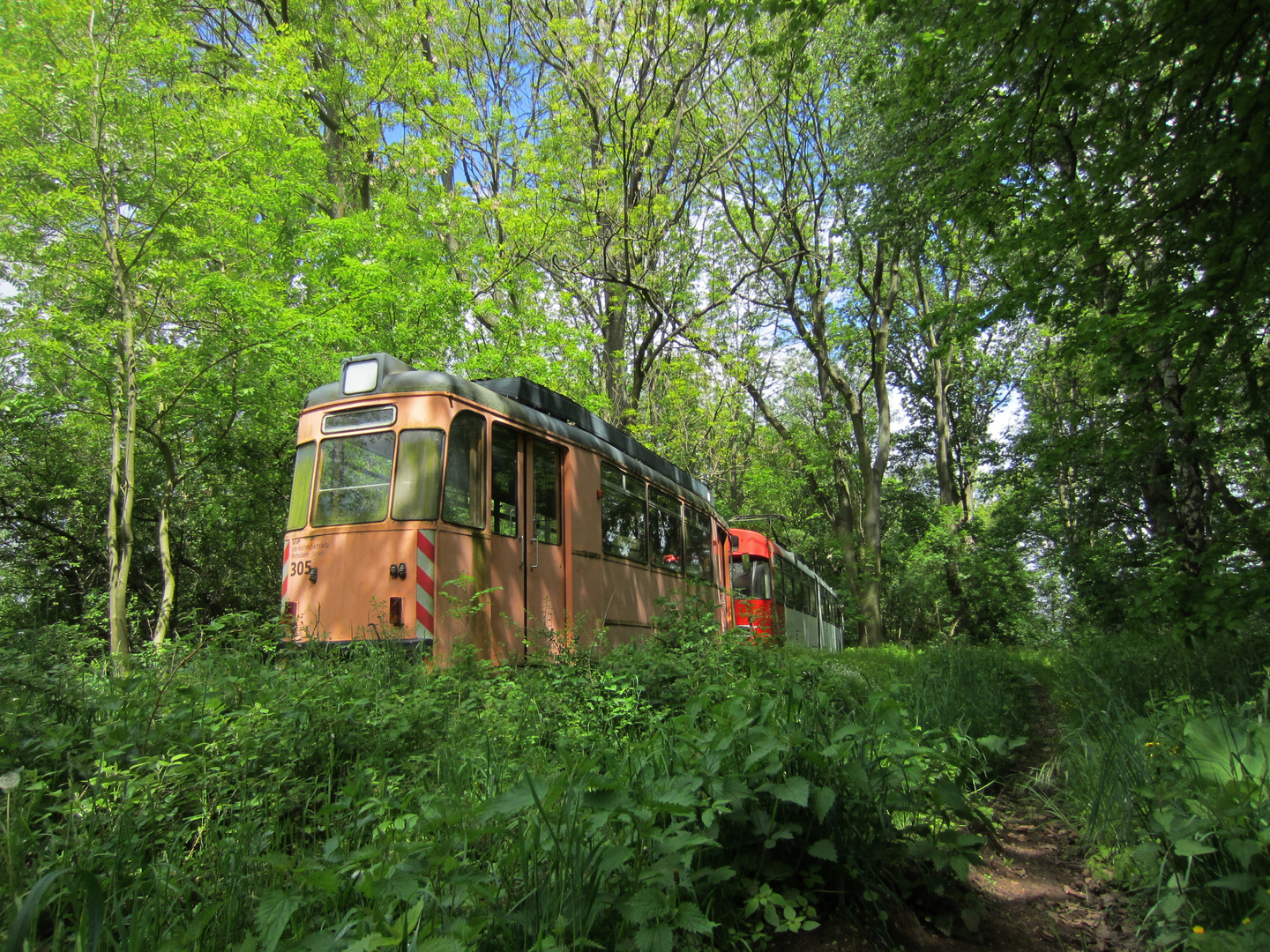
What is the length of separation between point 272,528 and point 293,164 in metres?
6.98

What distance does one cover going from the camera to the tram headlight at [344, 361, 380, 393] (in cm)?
710

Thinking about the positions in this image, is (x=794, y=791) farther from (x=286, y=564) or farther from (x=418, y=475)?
(x=286, y=564)

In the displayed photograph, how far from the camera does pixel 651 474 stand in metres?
10.6

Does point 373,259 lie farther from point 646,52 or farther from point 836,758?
point 836,758

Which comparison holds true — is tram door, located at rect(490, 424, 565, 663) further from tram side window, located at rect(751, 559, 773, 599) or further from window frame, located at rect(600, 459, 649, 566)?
tram side window, located at rect(751, 559, 773, 599)

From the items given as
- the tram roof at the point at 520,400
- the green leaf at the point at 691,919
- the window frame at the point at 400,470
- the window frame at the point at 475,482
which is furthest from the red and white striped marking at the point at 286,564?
the green leaf at the point at 691,919

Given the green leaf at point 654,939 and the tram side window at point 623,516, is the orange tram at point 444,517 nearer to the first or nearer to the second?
the tram side window at point 623,516

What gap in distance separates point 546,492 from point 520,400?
41.9 inches

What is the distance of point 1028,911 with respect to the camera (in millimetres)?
2789

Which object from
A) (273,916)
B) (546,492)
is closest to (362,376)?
(546,492)

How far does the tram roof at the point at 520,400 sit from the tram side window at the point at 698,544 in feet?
5.19

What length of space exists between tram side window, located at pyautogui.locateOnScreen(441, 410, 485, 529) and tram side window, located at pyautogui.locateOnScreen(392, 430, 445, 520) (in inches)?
3.8

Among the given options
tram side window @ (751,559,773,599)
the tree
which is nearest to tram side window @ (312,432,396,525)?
the tree

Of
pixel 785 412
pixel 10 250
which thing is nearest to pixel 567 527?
pixel 10 250
